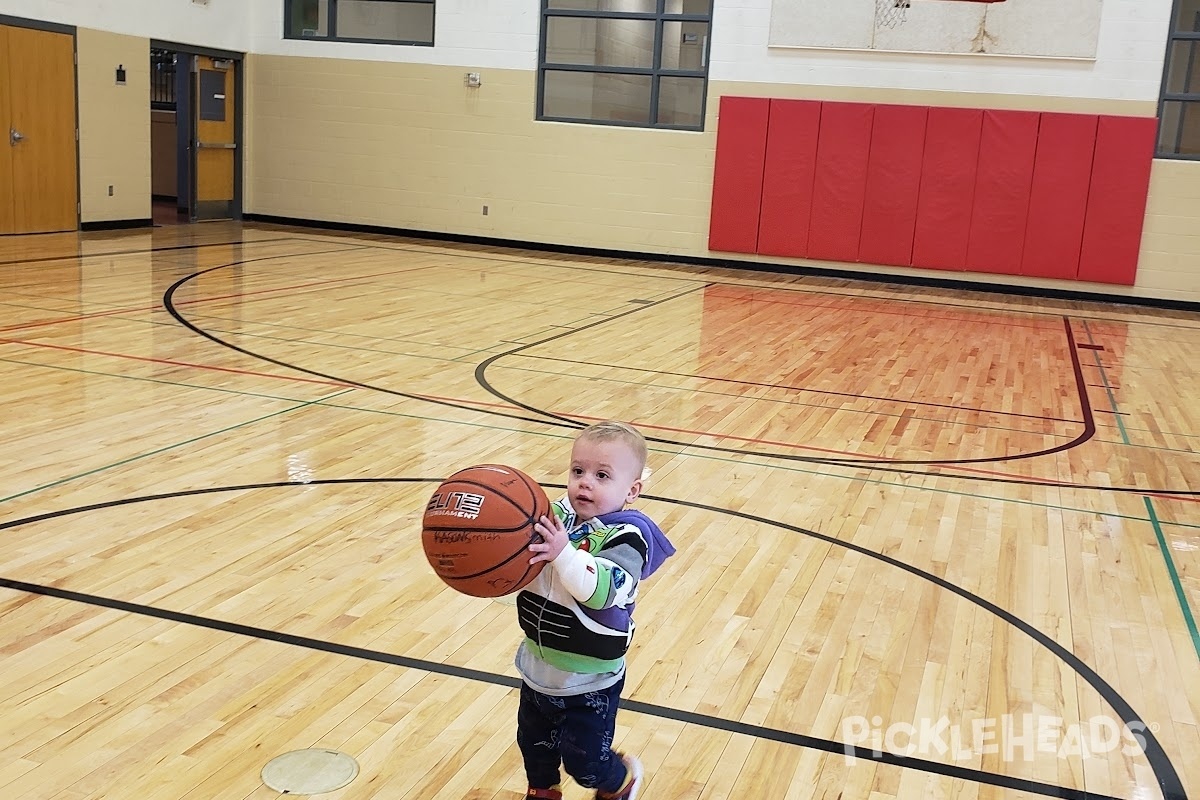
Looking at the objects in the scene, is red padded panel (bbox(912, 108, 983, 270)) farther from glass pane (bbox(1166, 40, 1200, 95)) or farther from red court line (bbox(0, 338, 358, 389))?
red court line (bbox(0, 338, 358, 389))

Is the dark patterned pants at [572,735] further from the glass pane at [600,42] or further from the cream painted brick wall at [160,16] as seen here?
the glass pane at [600,42]

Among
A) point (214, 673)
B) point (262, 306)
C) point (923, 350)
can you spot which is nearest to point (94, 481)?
point (214, 673)

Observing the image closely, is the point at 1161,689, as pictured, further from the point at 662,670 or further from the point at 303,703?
the point at 303,703

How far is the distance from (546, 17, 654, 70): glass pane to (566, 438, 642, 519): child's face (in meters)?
13.5

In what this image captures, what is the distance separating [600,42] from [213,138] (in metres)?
5.56

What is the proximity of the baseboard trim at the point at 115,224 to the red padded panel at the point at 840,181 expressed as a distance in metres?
8.53

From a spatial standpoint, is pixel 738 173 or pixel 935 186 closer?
pixel 935 186

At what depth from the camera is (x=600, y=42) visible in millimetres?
15000

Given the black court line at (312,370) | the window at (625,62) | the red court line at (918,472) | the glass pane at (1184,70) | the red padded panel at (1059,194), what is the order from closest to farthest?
the red court line at (918,472), the black court line at (312,370), the glass pane at (1184,70), the red padded panel at (1059,194), the window at (625,62)

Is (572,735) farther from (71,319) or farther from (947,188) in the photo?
(947,188)

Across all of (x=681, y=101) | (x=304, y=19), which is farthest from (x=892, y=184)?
(x=304, y=19)

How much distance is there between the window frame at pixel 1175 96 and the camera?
42.2 ft

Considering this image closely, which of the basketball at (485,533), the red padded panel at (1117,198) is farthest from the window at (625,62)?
the basketball at (485,533)

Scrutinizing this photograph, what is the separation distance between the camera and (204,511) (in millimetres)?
4273
